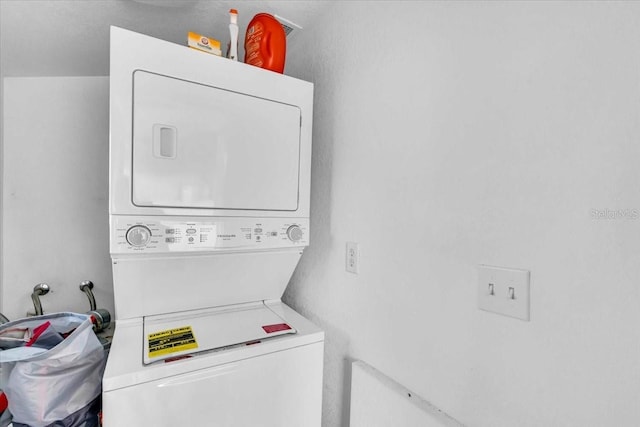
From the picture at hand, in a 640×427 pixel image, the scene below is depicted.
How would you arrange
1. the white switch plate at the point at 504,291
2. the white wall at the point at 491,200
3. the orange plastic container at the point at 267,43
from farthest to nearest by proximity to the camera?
the orange plastic container at the point at 267,43, the white switch plate at the point at 504,291, the white wall at the point at 491,200

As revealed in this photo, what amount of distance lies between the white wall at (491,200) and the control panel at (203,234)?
0.31 metres

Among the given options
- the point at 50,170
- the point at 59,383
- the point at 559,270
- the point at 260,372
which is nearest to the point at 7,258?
the point at 50,170

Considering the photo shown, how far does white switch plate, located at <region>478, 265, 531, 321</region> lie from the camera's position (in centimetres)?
94

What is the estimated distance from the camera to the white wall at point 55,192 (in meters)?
2.13

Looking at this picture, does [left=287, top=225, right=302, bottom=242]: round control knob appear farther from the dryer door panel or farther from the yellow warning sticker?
the yellow warning sticker

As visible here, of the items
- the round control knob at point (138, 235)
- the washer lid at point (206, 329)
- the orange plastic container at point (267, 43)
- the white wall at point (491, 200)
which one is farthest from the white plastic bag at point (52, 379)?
the orange plastic container at point (267, 43)

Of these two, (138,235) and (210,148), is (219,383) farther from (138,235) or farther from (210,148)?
(210,148)

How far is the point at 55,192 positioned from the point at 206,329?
1.73 meters

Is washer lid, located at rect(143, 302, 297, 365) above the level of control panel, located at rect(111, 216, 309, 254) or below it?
below

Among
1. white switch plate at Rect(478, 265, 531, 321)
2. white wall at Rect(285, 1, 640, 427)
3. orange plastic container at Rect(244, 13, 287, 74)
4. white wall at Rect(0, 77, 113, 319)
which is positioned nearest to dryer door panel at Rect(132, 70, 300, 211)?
orange plastic container at Rect(244, 13, 287, 74)

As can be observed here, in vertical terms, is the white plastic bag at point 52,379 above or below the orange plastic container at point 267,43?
below

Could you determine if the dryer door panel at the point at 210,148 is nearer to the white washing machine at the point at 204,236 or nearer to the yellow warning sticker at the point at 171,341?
the white washing machine at the point at 204,236

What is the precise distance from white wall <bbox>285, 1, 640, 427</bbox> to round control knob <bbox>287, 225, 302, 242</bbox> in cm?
25

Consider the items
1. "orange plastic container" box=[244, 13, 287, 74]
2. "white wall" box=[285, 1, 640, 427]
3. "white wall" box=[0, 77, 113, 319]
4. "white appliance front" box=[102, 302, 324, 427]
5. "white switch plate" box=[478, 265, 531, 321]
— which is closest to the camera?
"white wall" box=[285, 1, 640, 427]
